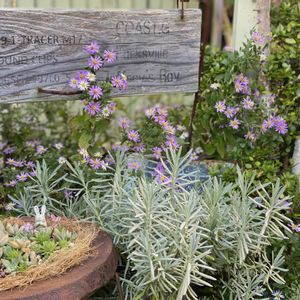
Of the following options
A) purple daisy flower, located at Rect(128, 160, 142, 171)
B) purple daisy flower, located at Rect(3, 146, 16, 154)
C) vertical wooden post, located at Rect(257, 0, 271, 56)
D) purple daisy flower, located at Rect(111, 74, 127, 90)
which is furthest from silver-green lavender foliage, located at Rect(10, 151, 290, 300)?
vertical wooden post, located at Rect(257, 0, 271, 56)

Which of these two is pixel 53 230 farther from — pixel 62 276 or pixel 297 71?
pixel 297 71

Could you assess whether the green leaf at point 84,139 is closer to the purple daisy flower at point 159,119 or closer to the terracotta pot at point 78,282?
the purple daisy flower at point 159,119

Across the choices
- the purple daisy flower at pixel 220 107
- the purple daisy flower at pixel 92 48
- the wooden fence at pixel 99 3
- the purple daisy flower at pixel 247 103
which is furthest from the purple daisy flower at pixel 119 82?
the wooden fence at pixel 99 3

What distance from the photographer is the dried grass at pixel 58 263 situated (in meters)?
2.18

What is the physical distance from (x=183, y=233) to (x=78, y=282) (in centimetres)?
52

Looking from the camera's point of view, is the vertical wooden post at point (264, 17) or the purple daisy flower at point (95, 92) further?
the vertical wooden post at point (264, 17)

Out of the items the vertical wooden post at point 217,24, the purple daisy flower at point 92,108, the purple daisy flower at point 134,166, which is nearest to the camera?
the purple daisy flower at point 134,166

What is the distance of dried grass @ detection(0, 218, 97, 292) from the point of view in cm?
218

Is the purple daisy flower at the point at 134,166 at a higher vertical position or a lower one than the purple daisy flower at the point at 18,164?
higher

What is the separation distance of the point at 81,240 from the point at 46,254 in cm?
16

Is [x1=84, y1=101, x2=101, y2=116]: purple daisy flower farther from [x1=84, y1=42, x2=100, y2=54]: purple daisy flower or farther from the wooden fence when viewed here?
the wooden fence

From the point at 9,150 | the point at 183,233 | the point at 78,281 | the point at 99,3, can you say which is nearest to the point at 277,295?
the point at 183,233

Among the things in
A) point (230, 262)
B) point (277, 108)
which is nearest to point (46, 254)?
point (230, 262)

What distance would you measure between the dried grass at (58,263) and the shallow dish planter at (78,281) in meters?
0.01
